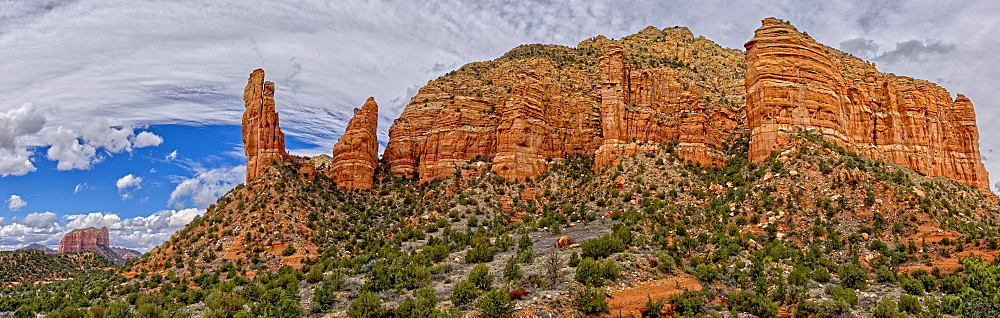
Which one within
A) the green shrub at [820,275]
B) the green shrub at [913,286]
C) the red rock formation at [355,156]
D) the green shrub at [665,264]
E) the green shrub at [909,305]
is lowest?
the green shrub at [909,305]

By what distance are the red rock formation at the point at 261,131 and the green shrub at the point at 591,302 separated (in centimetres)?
4255

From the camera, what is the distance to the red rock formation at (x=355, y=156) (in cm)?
6431

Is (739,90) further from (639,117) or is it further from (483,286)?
(483,286)

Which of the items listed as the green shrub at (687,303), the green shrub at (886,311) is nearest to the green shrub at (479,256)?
the green shrub at (687,303)

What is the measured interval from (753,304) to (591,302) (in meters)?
8.82

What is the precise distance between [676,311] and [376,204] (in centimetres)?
3930

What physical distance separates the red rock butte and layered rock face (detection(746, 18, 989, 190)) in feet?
0.42

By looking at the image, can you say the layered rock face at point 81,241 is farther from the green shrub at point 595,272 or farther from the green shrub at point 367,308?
the green shrub at point 595,272

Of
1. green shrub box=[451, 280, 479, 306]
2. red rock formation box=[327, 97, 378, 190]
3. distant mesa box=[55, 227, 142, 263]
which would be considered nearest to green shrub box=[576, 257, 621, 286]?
green shrub box=[451, 280, 479, 306]

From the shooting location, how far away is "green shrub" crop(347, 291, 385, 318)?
29.9 metres

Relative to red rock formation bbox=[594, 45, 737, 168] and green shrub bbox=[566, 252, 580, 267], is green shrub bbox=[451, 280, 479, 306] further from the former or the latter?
red rock formation bbox=[594, 45, 737, 168]

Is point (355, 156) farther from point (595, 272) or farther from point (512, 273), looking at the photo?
point (595, 272)

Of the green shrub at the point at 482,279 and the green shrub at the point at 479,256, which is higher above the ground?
the green shrub at the point at 479,256

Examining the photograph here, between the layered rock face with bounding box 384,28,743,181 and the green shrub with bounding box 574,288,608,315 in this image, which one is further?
the layered rock face with bounding box 384,28,743,181
